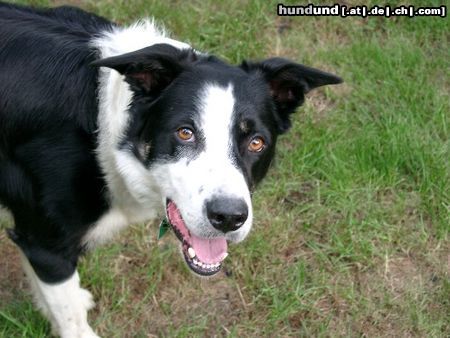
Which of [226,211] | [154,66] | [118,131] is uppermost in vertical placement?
[154,66]

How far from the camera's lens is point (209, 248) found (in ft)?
10.4

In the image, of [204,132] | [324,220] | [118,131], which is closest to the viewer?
[204,132]

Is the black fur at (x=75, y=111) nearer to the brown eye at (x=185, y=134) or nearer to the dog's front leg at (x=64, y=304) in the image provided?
the brown eye at (x=185, y=134)

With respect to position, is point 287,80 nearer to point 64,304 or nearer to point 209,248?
point 209,248

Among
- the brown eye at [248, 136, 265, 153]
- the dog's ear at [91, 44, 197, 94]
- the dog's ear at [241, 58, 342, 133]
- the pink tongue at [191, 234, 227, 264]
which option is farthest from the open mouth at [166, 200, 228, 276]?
the dog's ear at [241, 58, 342, 133]

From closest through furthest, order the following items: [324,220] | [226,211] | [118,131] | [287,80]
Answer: [226,211]
[118,131]
[287,80]
[324,220]

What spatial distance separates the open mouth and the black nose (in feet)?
0.76

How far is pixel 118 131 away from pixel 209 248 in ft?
2.25

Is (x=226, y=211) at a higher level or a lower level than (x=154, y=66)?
lower

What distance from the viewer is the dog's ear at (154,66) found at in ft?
9.53

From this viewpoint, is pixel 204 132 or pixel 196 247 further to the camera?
pixel 196 247

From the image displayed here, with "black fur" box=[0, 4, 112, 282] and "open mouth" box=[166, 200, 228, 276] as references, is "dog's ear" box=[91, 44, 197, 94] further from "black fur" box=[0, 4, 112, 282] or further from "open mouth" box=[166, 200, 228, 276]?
"open mouth" box=[166, 200, 228, 276]

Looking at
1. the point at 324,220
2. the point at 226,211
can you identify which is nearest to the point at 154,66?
the point at 226,211

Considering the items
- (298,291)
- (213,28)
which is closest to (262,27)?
(213,28)
